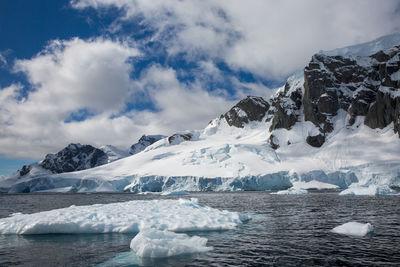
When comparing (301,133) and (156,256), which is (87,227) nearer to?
(156,256)

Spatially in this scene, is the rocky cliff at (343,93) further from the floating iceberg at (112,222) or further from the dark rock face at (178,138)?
the floating iceberg at (112,222)

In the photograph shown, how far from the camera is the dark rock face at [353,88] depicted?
13750 cm

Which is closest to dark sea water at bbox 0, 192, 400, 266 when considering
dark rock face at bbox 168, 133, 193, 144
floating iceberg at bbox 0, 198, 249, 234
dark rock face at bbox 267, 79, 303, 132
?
floating iceberg at bbox 0, 198, 249, 234

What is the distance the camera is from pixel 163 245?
1288 centimetres

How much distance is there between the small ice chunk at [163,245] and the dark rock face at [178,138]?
154523 millimetres

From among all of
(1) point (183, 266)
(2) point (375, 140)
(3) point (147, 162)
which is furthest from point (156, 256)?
(2) point (375, 140)

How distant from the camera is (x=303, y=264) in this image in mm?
11008

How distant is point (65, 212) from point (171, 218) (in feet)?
25.6

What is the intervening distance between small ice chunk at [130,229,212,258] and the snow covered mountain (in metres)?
88.0

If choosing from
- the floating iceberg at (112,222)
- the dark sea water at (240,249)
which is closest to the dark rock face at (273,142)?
the floating iceberg at (112,222)

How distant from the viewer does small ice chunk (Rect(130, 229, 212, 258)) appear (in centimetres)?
1227

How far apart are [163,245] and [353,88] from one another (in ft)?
552

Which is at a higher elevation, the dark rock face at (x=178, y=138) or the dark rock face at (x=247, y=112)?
the dark rock face at (x=247, y=112)

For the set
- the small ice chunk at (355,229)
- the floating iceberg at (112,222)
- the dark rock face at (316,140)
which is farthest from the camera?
the dark rock face at (316,140)
